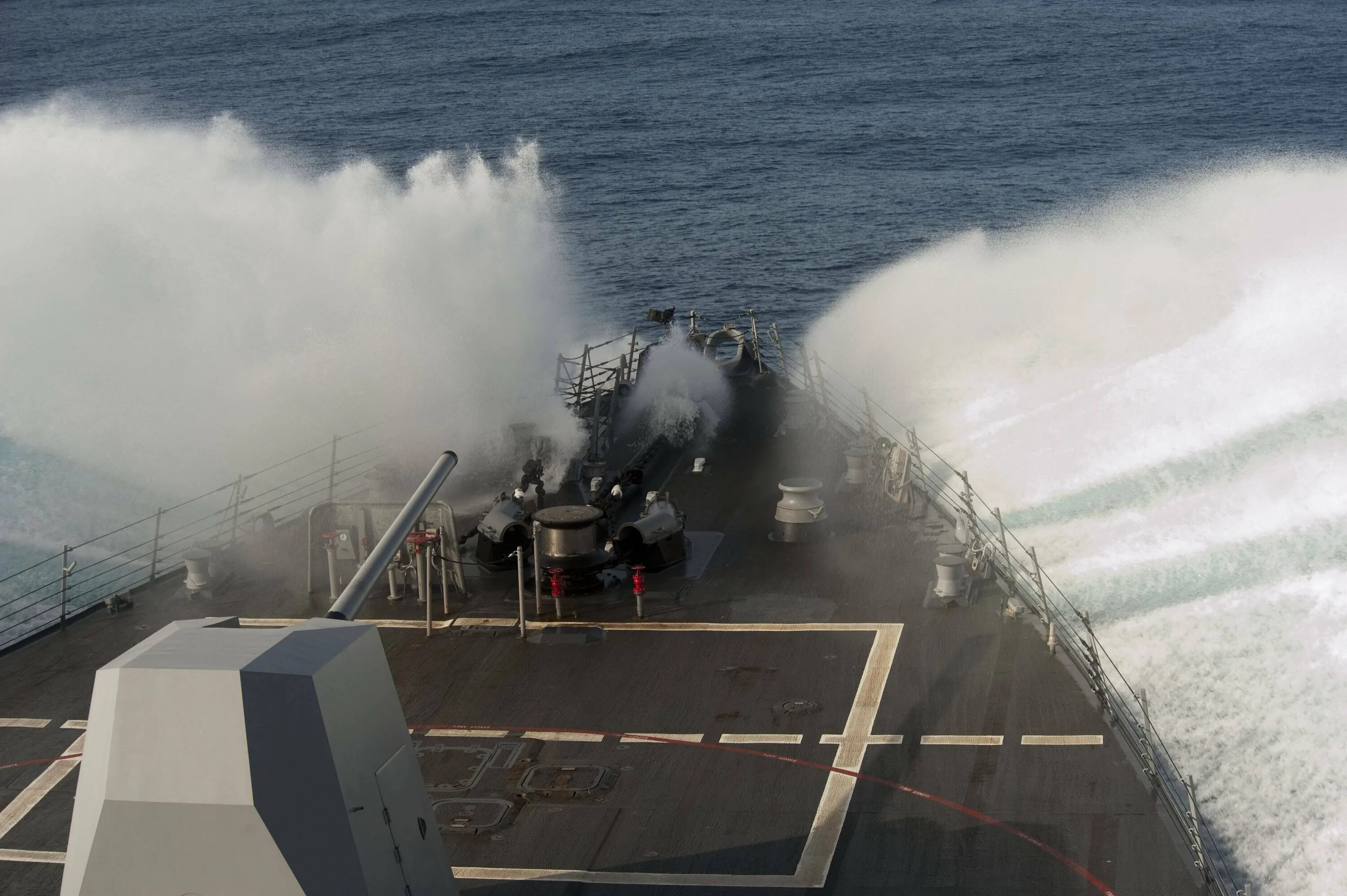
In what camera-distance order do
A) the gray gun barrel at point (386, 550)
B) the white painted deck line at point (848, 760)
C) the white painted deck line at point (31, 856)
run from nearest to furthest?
the gray gun barrel at point (386, 550) < the white painted deck line at point (848, 760) < the white painted deck line at point (31, 856)

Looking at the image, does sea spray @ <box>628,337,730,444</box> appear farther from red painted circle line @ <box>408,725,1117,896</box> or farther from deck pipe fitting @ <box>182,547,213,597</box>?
red painted circle line @ <box>408,725,1117,896</box>

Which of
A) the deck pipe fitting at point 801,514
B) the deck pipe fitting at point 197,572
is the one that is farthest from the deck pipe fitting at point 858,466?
the deck pipe fitting at point 197,572

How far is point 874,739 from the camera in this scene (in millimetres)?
12977

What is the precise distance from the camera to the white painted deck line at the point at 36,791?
12133 mm

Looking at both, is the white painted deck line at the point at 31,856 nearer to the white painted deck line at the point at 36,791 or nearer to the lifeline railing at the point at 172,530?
the white painted deck line at the point at 36,791

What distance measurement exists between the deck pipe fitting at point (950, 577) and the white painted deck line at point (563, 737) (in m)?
5.10

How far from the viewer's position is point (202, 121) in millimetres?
70062

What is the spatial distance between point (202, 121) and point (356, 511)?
59615 millimetres

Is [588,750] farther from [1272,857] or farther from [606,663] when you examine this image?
[1272,857]

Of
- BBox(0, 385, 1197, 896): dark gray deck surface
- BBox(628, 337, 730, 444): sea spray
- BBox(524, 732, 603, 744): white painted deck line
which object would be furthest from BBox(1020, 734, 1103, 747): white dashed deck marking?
BBox(628, 337, 730, 444): sea spray

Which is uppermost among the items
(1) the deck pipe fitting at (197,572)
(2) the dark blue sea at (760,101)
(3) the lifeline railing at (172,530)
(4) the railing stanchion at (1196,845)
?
(2) the dark blue sea at (760,101)

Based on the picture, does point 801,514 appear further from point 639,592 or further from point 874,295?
point 874,295

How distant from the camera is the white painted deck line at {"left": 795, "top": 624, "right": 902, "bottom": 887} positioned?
10906 millimetres

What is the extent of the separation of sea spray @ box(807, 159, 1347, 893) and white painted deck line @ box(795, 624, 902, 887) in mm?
5056
